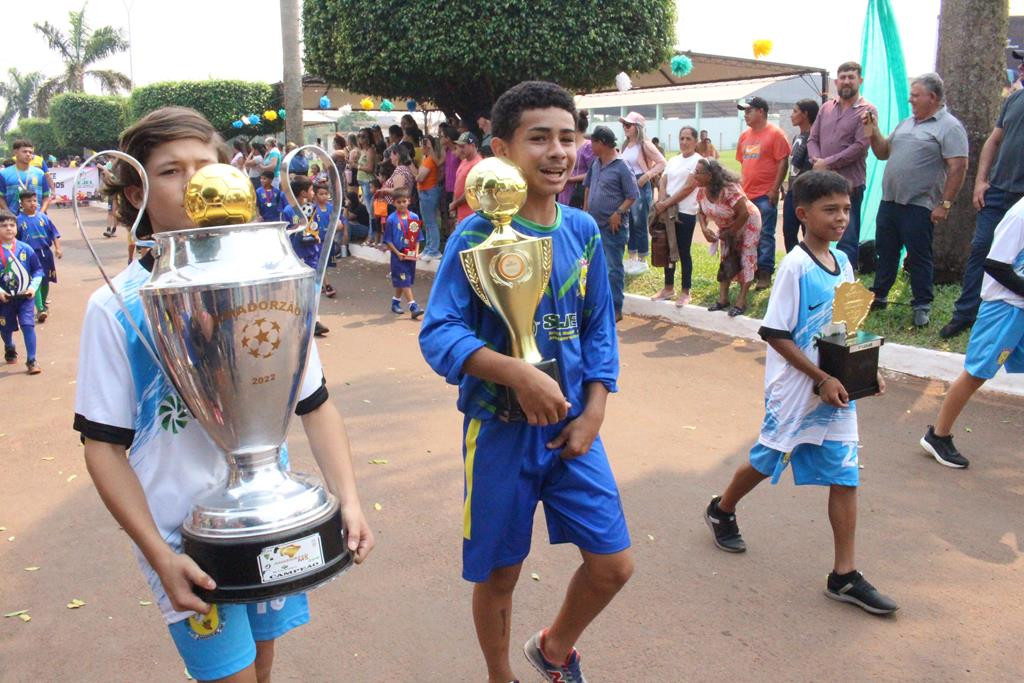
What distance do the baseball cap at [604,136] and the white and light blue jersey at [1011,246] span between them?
14.5 feet

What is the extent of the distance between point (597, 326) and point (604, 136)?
20.1 feet

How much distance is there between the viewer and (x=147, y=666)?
3.02 metres

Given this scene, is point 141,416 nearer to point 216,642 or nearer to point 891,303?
point 216,642

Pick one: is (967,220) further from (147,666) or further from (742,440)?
(147,666)

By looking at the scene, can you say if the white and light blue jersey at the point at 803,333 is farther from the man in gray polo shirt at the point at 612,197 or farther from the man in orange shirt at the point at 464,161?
the man in orange shirt at the point at 464,161

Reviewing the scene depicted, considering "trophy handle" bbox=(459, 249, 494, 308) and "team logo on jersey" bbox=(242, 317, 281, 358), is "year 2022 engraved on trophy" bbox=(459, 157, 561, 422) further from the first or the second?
"team logo on jersey" bbox=(242, 317, 281, 358)

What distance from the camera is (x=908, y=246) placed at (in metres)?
6.99

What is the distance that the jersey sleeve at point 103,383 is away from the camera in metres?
1.68

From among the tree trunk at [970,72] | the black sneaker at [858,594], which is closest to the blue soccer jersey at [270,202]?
the tree trunk at [970,72]

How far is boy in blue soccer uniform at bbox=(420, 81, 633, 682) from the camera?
7.65 feet

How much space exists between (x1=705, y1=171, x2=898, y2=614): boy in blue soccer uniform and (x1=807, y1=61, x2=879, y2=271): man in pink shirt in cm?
454

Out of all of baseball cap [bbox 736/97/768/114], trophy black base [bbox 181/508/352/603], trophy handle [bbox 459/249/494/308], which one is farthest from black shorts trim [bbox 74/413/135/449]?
baseball cap [bbox 736/97/768/114]

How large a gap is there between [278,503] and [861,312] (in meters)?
2.53

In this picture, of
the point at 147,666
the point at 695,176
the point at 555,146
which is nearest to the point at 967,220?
the point at 695,176
